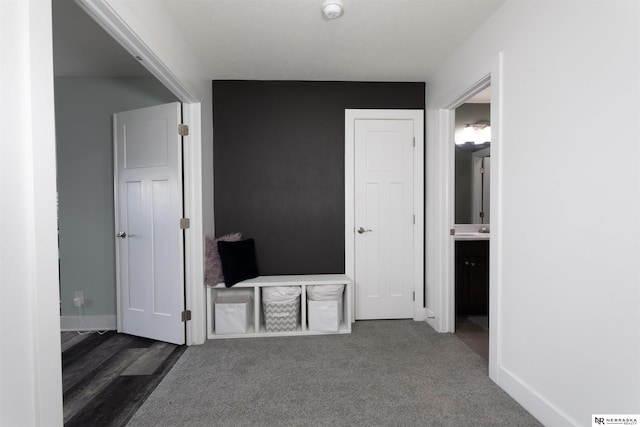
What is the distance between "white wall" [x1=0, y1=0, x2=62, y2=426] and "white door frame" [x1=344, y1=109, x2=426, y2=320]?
2661 mm

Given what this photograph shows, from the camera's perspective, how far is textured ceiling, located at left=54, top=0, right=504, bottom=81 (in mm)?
2211

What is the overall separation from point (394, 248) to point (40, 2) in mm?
3204

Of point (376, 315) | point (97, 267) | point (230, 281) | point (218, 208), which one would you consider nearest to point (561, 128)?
point (376, 315)

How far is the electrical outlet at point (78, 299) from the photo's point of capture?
10.9 ft

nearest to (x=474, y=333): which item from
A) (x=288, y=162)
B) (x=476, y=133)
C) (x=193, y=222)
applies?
(x=476, y=133)

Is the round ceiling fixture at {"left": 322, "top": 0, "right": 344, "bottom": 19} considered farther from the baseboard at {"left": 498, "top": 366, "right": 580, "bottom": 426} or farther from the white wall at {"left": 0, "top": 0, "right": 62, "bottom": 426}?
the baseboard at {"left": 498, "top": 366, "right": 580, "bottom": 426}

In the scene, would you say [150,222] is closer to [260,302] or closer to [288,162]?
[260,302]

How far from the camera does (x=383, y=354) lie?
2.73 metres

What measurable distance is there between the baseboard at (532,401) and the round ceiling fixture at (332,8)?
260 cm

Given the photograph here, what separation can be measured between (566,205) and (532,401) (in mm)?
1166

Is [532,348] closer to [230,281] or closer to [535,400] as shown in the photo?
[535,400]

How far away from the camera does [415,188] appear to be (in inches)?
140

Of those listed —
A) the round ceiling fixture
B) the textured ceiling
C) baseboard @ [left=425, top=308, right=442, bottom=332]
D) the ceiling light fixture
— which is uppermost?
the textured ceiling

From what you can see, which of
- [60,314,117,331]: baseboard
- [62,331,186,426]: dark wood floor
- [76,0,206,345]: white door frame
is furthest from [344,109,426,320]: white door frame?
[60,314,117,331]: baseboard
